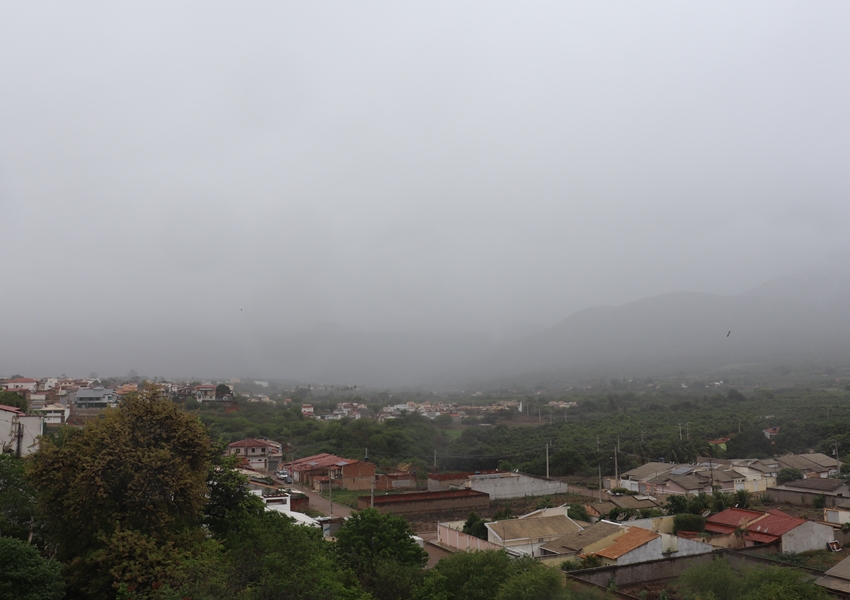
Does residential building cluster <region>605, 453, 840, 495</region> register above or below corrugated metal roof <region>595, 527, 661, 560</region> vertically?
below

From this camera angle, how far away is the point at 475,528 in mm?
25297

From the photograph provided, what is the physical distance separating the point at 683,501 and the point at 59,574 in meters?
25.3

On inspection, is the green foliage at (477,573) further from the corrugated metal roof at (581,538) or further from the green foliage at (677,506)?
the green foliage at (677,506)

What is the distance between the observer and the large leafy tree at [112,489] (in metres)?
11.7

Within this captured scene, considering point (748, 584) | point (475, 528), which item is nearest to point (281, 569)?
point (748, 584)

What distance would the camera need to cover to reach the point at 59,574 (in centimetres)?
1086

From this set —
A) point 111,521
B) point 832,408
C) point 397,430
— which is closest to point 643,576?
point 111,521

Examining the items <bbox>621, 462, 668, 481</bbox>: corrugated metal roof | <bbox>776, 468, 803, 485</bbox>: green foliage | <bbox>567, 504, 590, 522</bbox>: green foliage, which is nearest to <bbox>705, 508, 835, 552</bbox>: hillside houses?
<bbox>567, 504, 590, 522</bbox>: green foliage

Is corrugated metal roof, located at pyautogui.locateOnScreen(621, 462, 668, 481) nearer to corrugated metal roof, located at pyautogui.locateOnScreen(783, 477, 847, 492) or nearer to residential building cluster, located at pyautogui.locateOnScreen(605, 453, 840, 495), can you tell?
residential building cluster, located at pyautogui.locateOnScreen(605, 453, 840, 495)

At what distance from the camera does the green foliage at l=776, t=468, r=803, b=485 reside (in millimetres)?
36697

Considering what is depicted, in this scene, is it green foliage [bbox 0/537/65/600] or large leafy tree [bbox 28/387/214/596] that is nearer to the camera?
green foliage [bbox 0/537/65/600]

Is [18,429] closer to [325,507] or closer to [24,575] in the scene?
[24,575]

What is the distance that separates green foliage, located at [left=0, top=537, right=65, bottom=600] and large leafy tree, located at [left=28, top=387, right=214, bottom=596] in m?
0.72

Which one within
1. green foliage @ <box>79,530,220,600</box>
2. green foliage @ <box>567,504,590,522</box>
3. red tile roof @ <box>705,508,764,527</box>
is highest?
green foliage @ <box>79,530,220,600</box>
